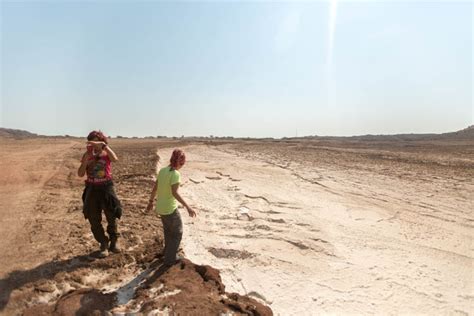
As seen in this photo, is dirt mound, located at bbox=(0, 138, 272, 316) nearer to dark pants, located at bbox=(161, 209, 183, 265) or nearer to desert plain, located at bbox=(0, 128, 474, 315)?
desert plain, located at bbox=(0, 128, 474, 315)

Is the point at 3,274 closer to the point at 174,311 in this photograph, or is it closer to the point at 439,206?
the point at 174,311

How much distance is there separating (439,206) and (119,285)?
764 cm

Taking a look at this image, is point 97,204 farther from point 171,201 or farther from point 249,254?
point 249,254

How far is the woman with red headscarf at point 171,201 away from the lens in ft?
14.4

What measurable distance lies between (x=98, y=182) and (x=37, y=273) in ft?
3.99

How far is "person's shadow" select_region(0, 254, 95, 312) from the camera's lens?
393 centimetres

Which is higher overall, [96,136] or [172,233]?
[96,136]

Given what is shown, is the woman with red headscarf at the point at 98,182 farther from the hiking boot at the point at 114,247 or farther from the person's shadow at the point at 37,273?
the person's shadow at the point at 37,273

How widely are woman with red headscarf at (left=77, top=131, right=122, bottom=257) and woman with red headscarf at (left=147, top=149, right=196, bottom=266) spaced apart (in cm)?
65

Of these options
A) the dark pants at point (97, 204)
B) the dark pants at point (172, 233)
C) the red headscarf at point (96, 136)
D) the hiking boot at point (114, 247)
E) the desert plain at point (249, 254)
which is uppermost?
the red headscarf at point (96, 136)

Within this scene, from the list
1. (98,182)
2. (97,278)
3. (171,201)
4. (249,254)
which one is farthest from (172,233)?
(249,254)

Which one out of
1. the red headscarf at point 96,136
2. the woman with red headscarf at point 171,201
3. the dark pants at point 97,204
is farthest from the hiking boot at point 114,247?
the red headscarf at point 96,136

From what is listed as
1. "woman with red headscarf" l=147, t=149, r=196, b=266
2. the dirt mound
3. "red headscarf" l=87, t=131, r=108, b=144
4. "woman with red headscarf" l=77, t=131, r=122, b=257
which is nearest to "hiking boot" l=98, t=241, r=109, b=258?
"woman with red headscarf" l=77, t=131, r=122, b=257

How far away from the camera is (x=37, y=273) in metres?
4.32
